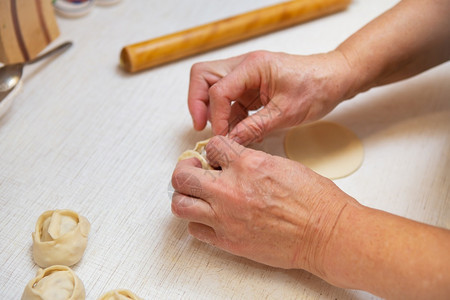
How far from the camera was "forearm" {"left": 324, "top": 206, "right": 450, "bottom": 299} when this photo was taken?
34.1 inches

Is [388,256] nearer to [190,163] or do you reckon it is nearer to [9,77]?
[190,163]

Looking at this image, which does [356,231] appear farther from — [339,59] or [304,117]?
[339,59]

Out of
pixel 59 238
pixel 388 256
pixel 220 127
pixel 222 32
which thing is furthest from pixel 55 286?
pixel 222 32

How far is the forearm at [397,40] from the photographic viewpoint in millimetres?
1276

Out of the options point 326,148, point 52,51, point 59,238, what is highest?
point 52,51

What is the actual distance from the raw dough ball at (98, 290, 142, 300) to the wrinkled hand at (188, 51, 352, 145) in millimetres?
445

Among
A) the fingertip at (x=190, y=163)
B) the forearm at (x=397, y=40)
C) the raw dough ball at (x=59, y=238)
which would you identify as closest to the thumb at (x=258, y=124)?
the fingertip at (x=190, y=163)

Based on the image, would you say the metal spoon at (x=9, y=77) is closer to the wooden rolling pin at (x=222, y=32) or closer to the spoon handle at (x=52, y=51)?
the spoon handle at (x=52, y=51)

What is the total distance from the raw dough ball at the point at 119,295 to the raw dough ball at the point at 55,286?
2.3 inches

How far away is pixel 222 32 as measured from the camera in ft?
5.21

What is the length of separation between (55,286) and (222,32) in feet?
3.35

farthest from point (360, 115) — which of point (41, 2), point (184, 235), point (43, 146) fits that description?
point (41, 2)

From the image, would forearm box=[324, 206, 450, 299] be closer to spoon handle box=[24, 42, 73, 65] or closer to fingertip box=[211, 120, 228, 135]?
fingertip box=[211, 120, 228, 135]

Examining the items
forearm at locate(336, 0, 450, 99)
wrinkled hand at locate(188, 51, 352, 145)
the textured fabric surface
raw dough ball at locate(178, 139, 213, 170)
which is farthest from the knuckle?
forearm at locate(336, 0, 450, 99)
